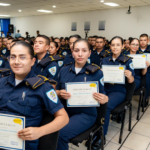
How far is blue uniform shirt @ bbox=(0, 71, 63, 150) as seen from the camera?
1.18m

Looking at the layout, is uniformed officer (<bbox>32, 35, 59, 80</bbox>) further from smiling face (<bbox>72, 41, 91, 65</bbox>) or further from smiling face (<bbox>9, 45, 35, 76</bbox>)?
smiling face (<bbox>9, 45, 35, 76</bbox>)

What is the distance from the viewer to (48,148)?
1.18m

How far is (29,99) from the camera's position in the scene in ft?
3.86

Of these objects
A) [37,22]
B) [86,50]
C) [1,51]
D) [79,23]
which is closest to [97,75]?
[86,50]

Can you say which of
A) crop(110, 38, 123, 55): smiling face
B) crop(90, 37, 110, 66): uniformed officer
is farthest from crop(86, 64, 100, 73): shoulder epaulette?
crop(90, 37, 110, 66): uniformed officer

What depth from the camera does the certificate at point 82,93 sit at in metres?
1.50

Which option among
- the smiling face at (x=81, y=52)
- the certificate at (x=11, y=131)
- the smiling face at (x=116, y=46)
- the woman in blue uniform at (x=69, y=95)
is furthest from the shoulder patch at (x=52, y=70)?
the certificate at (x=11, y=131)

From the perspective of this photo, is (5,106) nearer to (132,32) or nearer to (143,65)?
(143,65)

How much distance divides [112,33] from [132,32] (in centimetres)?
122

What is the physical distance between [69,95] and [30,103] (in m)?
0.46

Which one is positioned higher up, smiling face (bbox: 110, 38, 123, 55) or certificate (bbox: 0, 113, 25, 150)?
smiling face (bbox: 110, 38, 123, 55)

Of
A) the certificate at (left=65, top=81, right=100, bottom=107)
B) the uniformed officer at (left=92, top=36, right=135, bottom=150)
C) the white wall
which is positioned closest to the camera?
the certificate at (left=65, top=81, right=100, bottom=107)

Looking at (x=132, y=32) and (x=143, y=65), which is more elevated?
(x=132, y=32)

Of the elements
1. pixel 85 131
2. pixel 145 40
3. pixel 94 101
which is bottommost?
pixel 85 131
